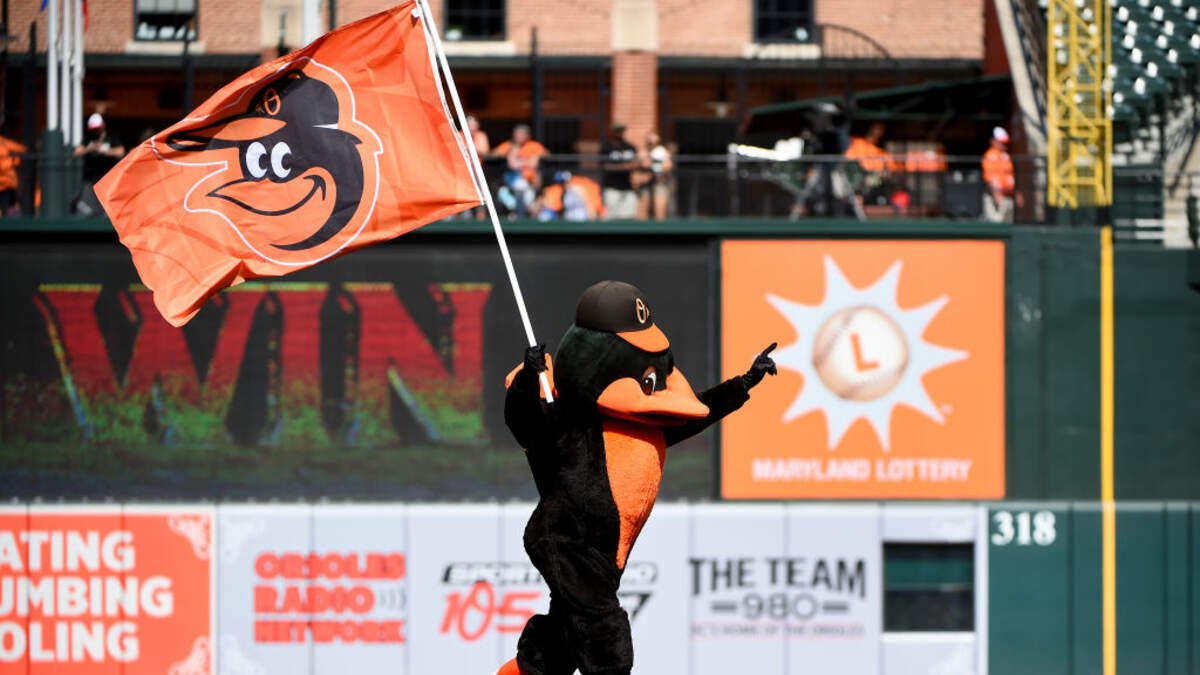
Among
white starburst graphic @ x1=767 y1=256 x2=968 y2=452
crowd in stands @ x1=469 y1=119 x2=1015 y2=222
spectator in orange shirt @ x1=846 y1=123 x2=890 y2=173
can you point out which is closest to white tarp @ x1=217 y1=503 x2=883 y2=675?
white starburst graphic @ x1=767 y1=256 x2=968 y2=452

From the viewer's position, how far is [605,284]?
657 cm

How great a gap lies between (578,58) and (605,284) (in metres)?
17.7

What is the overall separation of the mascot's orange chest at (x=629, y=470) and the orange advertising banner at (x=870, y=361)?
21.8 feet

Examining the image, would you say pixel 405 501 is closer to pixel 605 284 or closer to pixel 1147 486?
pixel 1147 486

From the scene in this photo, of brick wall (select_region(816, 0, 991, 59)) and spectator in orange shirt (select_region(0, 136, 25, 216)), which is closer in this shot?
spectator in orange shirt (select_region(0, 136, 25, 216))

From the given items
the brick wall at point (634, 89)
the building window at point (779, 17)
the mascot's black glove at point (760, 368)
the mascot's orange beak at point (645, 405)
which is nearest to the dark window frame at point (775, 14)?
the building window at point (779, 17)

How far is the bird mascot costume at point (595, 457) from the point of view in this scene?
640 cm

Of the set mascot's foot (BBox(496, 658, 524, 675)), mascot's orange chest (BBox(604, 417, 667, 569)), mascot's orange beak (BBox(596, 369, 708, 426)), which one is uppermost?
mascot's orange beak (BBox(596, 369, 708, 426))

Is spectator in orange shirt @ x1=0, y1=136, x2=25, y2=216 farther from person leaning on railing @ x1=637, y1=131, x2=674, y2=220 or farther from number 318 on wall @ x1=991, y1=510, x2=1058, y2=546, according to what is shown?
number 318 on wall @ x1=991, y1=510, x2=1058, y2=546

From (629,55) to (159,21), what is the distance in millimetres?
6923

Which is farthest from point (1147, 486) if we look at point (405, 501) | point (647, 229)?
point (405, 501)

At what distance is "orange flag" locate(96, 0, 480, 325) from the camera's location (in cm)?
723

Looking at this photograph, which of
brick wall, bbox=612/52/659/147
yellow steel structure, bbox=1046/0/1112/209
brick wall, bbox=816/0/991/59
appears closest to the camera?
yellow steel structure, bbox=1046/0/1112/209

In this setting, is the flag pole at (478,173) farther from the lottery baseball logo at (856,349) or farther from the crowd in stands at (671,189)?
the lottery baseball logo at (856,349)
